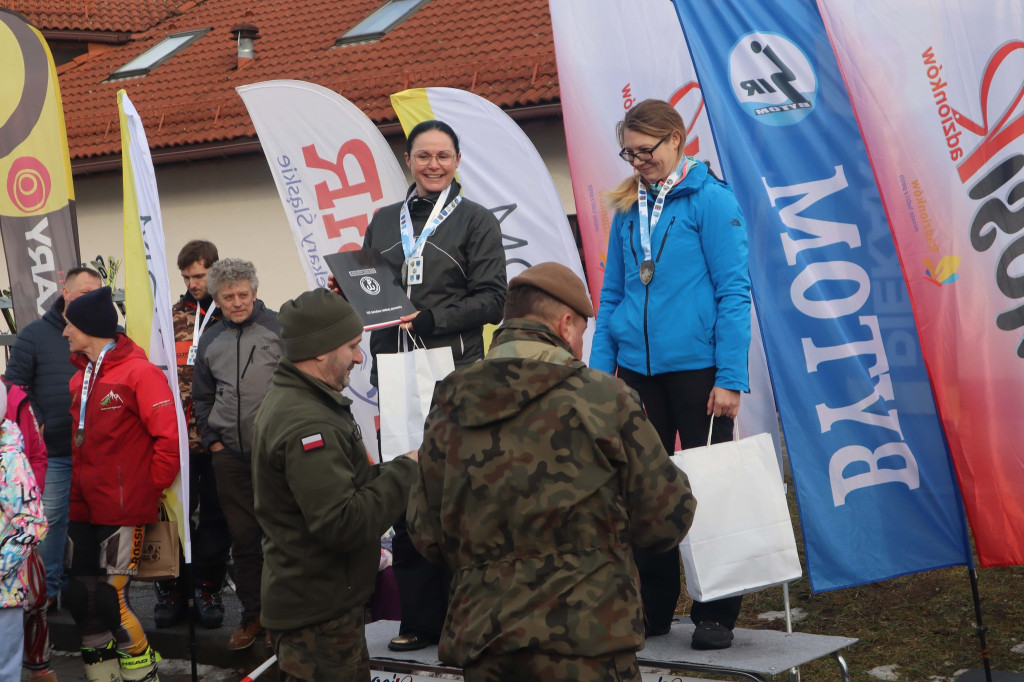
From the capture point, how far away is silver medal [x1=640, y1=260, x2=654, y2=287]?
3912mm

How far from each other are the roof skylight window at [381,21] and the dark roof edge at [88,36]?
5.34 m

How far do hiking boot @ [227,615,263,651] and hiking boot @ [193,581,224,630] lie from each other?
18.6 inches

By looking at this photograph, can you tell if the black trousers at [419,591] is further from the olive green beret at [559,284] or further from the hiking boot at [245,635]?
the hiking boot at [245,635]

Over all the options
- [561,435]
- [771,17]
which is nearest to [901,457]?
[771,17]

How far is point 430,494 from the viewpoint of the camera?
286cm

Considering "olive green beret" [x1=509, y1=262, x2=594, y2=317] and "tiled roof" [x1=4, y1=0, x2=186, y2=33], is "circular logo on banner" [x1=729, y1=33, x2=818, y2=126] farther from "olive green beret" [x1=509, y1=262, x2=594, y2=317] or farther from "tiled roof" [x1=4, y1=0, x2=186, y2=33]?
"tiled roof" [x1=4, y1=0, x2=186, y2=33]

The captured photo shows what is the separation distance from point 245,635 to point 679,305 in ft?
10.8

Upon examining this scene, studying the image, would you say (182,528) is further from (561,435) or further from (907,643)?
(907,643)

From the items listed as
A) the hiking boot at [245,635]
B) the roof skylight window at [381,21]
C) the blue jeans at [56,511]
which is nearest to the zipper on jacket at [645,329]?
the hiking boot at [245,635]

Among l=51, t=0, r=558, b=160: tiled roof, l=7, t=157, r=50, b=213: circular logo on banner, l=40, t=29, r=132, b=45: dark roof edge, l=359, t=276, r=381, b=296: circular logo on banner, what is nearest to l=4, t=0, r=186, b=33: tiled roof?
l=40, t=29, r=132, b=45: dark roof edge

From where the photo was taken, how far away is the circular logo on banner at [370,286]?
4207 millimetres

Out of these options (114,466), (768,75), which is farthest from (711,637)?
(114,466)

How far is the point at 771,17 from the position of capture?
14.9 ft

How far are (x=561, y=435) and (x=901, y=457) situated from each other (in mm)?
2342
